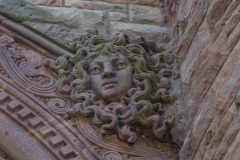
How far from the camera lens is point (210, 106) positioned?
9.32ft

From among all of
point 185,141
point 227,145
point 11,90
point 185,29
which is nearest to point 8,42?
point 11,90

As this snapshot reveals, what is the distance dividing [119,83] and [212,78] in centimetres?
66

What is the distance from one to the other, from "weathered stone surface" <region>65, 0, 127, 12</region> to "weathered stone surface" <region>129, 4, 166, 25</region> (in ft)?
0.24

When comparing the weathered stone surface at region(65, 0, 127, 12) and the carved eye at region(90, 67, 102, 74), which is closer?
the carved eye at region(90, 67, 102, 74)

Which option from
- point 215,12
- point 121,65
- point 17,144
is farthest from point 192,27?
point 17,144

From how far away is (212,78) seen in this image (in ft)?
9.46

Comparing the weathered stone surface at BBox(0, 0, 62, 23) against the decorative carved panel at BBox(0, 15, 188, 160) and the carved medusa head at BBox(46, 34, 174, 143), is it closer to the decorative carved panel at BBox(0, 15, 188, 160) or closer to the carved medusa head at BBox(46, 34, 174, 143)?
the decorative carved panel at BBox(0, 15, 188, 160)

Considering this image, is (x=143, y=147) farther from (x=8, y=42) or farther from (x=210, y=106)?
(x=8, y=42)

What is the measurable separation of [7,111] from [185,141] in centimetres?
96

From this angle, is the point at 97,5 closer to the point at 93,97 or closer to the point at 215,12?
the point at 93,97

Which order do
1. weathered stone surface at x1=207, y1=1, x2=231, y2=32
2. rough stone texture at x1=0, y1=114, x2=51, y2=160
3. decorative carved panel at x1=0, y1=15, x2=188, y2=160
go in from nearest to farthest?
weathered stone surface at x1=207, y1=1, x2=231, y2=32, rough stone texture at x1=0, y1=114, x2=51, y2=160, decorative carved panel at x1=0, y1=15, x2=188, y2=160

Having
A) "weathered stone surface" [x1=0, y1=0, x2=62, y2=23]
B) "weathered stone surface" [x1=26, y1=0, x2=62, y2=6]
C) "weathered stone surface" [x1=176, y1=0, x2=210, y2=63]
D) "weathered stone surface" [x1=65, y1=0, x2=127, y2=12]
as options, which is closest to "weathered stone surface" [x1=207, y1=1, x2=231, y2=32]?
"weathered stone surface" [x1=176, y1=0, x2=210, y2=63]

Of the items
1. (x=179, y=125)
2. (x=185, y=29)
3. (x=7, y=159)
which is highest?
(x=185, y=29)

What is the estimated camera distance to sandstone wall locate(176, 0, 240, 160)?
8.56 feet
